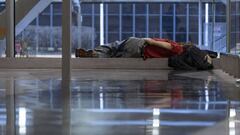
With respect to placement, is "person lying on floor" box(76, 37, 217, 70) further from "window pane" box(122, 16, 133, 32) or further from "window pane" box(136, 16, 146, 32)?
"window pane" box(136, 16, 146, 32)

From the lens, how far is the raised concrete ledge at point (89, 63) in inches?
471

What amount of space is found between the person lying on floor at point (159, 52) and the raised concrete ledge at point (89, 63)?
155mm

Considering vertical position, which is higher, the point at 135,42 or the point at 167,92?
the point at 135,42

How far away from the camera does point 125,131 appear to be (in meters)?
3.14

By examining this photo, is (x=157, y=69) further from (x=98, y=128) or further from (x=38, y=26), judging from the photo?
(x=98, y=128)

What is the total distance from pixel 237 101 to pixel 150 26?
28.2 ft

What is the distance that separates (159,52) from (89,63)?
174cm

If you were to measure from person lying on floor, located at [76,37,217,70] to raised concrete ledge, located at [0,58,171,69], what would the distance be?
0.51 feet

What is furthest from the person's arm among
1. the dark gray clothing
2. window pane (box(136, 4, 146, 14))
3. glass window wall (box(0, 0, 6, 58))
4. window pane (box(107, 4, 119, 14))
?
glass window wall (box(0, 0, 6, 58))

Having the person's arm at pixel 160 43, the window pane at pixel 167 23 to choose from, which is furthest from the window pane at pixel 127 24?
the person's arm at pixel 160 43

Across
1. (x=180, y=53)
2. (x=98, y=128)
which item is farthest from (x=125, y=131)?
(x=180, y=53)

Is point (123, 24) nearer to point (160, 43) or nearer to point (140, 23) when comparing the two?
point (140, 23)

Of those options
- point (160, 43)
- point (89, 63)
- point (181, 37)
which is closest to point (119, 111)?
point (160, 43)

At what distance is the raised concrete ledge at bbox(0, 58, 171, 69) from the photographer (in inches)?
471
